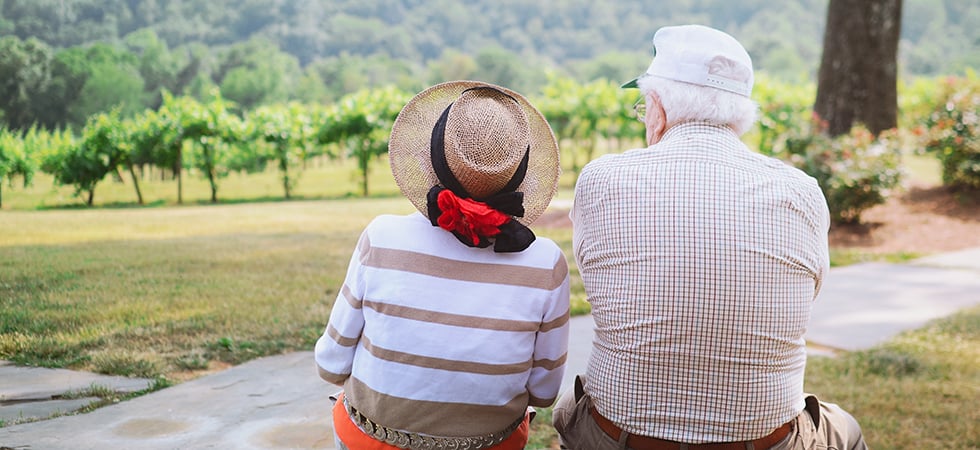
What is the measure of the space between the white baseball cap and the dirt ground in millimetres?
6543

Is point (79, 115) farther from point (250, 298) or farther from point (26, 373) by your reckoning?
A: point (26, 373)

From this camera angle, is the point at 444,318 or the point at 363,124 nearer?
the point at 444,318

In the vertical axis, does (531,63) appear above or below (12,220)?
above

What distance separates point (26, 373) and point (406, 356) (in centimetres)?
209

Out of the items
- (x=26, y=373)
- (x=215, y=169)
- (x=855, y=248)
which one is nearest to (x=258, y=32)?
(x=215, y=169)

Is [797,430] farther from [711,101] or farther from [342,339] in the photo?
[342,339]

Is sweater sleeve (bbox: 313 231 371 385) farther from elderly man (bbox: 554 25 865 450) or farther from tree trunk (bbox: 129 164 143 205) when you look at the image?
tree trunk (bbox: 129 164 143 205)

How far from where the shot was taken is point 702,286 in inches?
83.3

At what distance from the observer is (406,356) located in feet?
7.14

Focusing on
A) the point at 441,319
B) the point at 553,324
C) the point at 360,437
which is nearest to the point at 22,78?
the point at 360,437

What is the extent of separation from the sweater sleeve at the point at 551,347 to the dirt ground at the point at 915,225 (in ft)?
21.4

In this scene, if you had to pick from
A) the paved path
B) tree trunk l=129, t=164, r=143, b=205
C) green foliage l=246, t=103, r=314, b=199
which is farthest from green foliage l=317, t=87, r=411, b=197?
the paved path

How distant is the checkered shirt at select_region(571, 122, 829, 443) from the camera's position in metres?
2.12

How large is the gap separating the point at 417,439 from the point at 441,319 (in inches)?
12.5
